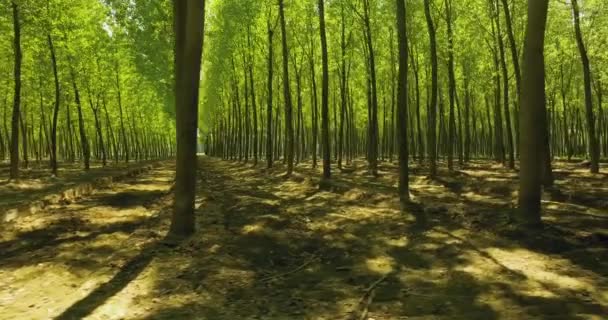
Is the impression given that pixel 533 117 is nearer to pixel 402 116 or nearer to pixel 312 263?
pixel 402 116

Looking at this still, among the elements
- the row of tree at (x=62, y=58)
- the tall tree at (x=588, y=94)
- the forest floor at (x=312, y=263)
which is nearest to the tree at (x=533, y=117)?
the forest floor at (x=312, y=263)

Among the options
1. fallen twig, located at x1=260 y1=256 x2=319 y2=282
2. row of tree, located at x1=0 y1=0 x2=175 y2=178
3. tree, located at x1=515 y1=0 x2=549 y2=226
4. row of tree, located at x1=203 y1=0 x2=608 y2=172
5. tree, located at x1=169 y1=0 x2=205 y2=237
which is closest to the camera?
fallen twig, located at x1=260 y1=256 x2=319 y2=282

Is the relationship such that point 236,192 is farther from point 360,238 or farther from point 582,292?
point 582,292

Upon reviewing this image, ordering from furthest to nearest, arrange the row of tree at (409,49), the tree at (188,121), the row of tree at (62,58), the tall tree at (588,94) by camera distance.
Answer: the row of tree at (409,49), the row of tree at (62,58), the tall tree at (588,94), the tree at (188,121)

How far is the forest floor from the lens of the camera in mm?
6715

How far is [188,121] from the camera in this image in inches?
428

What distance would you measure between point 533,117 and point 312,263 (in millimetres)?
5823

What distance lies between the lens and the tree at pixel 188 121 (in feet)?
35.2

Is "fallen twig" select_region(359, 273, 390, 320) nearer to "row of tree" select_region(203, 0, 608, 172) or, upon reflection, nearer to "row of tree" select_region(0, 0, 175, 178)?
"row of tree" select_region(203, 0, 608, 172)

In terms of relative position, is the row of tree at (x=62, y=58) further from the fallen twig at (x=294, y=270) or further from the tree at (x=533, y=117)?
the tree at (x=533, y=117)

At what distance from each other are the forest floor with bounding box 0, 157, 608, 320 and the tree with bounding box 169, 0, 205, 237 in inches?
24.9

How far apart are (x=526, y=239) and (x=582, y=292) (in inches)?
137

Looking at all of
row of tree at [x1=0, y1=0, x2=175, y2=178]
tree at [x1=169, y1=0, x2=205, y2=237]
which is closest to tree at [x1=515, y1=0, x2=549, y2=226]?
tree at [x1=169, y1=0, x2=205, y2=237]

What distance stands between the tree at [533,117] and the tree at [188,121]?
7.14 m
